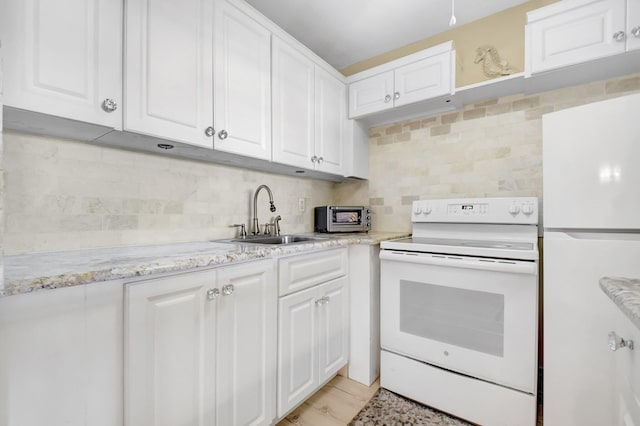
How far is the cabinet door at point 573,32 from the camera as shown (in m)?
1.53

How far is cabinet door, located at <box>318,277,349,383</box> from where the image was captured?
1721mm

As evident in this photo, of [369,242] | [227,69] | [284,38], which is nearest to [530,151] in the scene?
[369,242]

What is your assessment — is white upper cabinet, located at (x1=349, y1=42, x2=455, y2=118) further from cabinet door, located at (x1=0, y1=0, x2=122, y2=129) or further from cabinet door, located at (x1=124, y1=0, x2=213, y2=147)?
cabinet door, located at (x1=0, y1=0, x2=122, y2=129)

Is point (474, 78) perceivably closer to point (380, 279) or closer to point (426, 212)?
point (426, 212)

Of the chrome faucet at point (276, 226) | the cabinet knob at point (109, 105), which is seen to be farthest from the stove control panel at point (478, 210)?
the cabinet knob at point (109, 105)

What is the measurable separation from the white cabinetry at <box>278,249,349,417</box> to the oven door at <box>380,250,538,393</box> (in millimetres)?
290

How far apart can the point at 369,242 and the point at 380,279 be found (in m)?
0.28

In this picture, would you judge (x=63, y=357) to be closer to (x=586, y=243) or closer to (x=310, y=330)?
(x=310, y=330)

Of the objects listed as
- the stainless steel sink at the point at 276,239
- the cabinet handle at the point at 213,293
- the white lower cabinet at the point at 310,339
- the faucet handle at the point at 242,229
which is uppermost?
the faucet handle at the point at 242,229

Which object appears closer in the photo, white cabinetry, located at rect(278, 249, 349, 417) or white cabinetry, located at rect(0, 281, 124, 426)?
white cabinetry, located at rect(0, 281, 124, 426)

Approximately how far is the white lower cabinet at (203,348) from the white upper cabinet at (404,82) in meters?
1.63

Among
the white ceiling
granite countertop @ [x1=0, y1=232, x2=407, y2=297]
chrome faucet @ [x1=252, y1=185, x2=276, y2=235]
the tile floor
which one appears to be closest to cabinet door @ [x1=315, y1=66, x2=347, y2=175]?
the white ceiling

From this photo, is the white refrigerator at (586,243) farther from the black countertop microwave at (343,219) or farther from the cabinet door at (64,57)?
the cabinet door at (64,57)

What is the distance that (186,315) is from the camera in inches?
41.9
